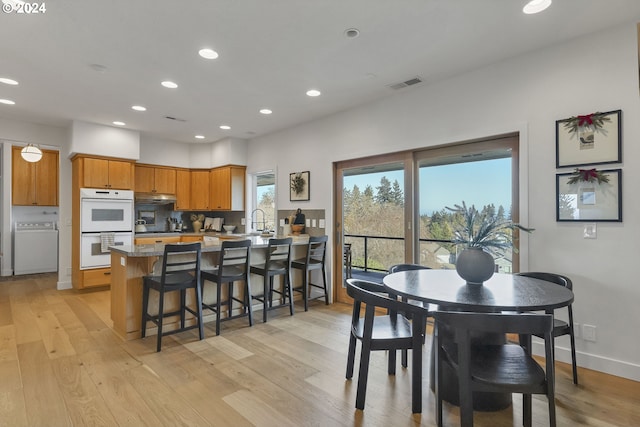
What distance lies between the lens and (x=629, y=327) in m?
2.54

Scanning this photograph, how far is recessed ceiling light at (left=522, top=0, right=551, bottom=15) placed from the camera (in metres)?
2.30

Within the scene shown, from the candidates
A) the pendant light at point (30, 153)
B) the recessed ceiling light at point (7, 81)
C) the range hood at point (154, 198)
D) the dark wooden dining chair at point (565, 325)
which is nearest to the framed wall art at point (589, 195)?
the dark wooden dining chair at point (565, 325)

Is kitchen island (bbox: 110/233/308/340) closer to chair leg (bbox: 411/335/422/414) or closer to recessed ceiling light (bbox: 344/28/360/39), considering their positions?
chair leg (bbox: 411/335/422/414)

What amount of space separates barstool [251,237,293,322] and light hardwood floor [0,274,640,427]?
0.50m

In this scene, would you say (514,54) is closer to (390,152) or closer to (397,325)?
(390,152)

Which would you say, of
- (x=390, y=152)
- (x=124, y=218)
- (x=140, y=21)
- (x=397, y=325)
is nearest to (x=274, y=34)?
(x=140, y=21)

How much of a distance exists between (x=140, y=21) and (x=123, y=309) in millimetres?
2623

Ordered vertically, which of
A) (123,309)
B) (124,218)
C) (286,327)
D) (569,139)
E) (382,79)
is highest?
(382,79)

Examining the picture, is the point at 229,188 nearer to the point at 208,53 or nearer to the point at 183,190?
the point at 183,190

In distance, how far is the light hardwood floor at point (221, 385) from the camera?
2043mm

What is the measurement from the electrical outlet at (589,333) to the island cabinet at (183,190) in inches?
258

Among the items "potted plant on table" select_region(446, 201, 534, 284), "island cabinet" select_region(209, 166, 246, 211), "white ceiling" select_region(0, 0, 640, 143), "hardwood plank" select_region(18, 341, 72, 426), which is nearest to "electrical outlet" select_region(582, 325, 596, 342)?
"potted plant on table" select_region(446, 201, 534, 284)

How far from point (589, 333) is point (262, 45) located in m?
3.65

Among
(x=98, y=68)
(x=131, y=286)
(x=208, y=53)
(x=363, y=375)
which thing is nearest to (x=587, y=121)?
(x=363, y=375)
